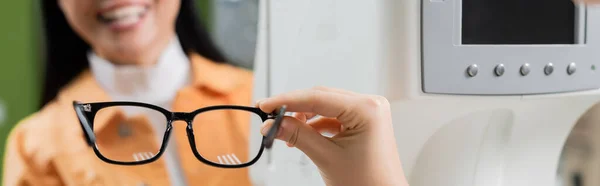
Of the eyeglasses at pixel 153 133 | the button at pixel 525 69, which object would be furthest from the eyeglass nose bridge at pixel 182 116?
the button at pixel 525 69

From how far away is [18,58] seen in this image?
567 mm

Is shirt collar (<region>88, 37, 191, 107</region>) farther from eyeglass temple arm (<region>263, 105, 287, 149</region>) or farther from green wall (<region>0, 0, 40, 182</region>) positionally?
eyeglass temple arm (<region>263, 105, 287, 149</region>)

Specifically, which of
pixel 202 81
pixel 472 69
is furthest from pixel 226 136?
pixel 472 69

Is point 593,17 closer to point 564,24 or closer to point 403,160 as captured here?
point 564,24

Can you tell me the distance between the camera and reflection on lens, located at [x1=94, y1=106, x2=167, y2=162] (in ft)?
2.04

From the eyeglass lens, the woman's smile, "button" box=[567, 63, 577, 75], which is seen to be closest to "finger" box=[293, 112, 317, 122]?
the eyeglass lens

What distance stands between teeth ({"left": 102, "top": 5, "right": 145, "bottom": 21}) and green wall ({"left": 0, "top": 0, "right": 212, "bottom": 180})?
7cm

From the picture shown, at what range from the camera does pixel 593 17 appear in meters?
0.66

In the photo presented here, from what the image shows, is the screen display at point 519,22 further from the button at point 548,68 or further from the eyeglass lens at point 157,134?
the eyeglass lens at point 157,134

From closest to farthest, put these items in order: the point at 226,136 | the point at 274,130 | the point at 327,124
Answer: the point at 274,130 → the point at 327,124 → the point at 226,136

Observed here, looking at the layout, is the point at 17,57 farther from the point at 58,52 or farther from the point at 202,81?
the point at 202,81

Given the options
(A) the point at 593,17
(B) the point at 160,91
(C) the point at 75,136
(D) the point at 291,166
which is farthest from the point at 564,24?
(C) the point at 75,136

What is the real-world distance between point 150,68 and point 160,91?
0.03 metres

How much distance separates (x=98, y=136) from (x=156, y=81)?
93 mm
